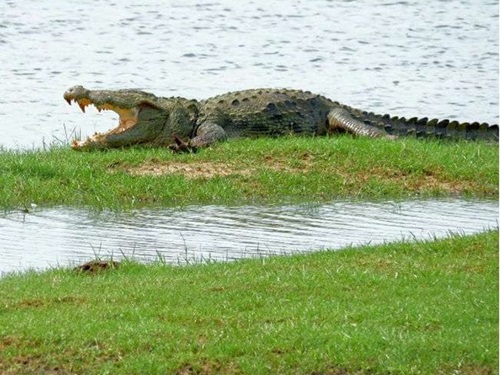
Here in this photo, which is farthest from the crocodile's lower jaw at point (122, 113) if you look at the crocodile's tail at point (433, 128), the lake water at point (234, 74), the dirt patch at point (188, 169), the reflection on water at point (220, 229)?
the reflection on water at point (220, 229)

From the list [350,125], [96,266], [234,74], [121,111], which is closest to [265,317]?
[96,266]

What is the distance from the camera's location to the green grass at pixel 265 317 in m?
7.95

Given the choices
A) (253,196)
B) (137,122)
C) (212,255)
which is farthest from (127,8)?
(212,255)

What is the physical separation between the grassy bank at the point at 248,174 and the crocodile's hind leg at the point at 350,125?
41.4 inches

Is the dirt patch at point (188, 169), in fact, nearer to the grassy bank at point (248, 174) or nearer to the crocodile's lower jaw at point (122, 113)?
the grassy bank at point (248, 174)

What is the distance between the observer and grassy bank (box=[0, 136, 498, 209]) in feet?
45.5

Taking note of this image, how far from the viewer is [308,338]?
8.16 m

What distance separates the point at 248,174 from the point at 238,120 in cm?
239

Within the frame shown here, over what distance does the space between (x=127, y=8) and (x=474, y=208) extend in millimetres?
19915

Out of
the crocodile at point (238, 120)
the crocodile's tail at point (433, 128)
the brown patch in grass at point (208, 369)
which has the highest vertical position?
the brown patch in grass at point (208, 369)

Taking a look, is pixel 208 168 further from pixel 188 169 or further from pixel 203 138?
pixel 203 138

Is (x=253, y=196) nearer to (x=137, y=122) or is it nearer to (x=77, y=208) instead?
(x=77, y=208)

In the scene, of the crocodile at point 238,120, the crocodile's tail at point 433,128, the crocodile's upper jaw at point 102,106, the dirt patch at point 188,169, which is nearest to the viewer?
the dirt patch at point 188,169

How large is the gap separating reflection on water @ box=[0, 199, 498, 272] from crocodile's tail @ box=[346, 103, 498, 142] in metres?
3.17
